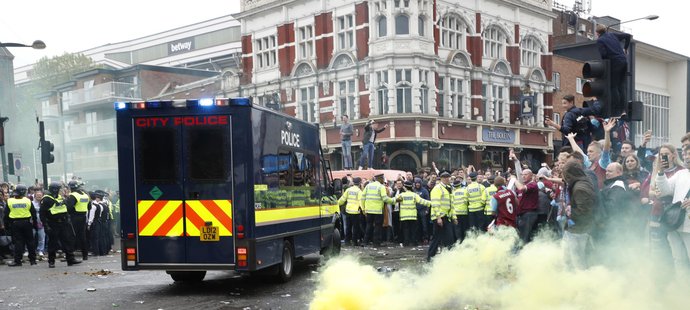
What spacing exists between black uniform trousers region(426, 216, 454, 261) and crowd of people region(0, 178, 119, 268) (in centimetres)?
807

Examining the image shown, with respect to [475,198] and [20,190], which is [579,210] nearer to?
[475,198]

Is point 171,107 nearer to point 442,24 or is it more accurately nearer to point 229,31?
point 442,24

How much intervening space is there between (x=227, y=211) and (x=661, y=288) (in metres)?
5.81

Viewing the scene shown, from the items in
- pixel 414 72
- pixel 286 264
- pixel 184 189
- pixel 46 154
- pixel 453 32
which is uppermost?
pixel 453 32

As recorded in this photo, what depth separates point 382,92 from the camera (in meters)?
34.1

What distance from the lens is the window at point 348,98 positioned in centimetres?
A: 3553

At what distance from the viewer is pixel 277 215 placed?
34.8ft

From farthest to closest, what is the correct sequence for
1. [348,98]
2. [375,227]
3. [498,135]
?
[498,135] → [348,98] → [375,227]

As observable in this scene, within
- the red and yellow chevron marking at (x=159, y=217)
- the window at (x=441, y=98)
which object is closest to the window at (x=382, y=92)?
the window at (x=441, y=98)

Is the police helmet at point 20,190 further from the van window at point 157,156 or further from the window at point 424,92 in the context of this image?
the window at point 424,92

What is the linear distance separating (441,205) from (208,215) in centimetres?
500

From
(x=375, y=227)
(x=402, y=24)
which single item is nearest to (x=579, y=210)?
(x=375, y=227)

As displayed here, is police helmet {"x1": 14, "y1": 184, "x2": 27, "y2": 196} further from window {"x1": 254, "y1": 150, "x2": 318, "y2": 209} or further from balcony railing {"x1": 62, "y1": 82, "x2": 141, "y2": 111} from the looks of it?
balcony railing {"x1": 62, "y1": 82, "x2": 141, "y2": 111}

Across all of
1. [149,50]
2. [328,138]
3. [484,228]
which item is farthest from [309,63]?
[149,50]
